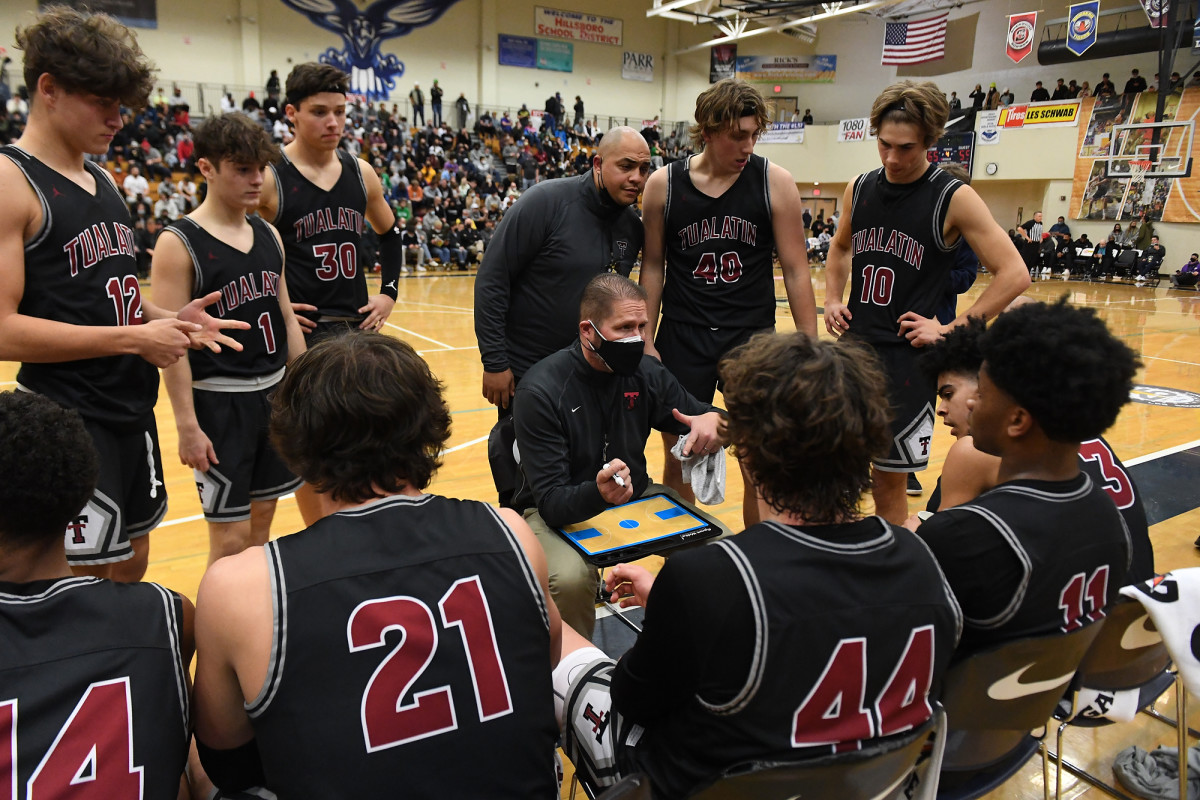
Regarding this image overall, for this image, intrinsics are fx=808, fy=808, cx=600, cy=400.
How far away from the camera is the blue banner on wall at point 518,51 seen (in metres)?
26.4

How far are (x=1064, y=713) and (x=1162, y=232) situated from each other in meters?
24.4

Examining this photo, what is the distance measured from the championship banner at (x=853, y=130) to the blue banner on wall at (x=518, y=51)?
416 inches

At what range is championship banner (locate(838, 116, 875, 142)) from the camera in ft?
87.2

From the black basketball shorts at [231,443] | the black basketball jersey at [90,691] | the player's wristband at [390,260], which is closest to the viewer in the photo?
the black basketball jersey at [90,691]

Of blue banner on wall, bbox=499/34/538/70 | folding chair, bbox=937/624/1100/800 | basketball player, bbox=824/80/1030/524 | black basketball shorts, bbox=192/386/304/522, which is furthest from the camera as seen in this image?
blue banner on wall, bbox=499/34/538/70

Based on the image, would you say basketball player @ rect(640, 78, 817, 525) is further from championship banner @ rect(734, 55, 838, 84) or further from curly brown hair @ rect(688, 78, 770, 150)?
championship banner @ rect(734, 55, 838, 84)

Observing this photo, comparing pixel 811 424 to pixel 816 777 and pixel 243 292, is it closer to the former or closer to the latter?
pixel 816 777

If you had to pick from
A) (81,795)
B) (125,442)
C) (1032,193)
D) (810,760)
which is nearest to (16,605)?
(81,795)

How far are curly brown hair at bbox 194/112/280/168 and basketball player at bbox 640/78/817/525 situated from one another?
1.56 meters

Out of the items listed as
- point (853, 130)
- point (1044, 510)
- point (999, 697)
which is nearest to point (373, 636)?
point (999, 697)

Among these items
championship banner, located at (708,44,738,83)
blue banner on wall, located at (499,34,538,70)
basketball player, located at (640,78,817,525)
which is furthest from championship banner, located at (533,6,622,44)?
basketball player, located at (640,78,817,525)

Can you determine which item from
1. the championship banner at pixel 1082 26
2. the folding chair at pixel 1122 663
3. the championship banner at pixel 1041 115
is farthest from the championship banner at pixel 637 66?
the folding chair at pixel 1122 663

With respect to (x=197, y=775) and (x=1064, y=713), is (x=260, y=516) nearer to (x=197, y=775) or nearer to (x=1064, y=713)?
(x=197, y=775)

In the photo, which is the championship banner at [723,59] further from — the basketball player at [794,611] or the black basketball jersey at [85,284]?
the basketball player at [794,611]
